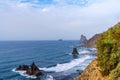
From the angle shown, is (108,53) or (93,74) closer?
(108,53)

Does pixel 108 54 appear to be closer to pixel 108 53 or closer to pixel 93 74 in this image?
pixel 108 53

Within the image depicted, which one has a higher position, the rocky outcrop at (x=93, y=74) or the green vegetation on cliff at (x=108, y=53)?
the green vegetation on cliff at (x=108, y=53)

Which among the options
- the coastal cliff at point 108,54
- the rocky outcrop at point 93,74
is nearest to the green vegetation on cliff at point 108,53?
the coastal cliff at point 108,54

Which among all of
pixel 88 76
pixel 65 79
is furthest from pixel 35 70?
pixel 88 76

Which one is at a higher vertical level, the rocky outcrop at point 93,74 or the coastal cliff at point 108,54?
the coastal cliff at point 108,54

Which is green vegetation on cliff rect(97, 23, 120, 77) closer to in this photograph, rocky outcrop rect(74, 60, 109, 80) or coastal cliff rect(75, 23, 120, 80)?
coastal cliff rect(75, 23, 120, 80)

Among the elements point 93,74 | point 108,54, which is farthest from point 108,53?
point 93,74

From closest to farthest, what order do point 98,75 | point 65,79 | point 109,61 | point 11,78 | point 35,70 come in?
point 109,61 → point 98,75 → point 65,79 → point 11,78 → point 35,70

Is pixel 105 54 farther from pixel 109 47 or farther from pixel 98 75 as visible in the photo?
pixel 98 75

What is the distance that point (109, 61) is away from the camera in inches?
1152

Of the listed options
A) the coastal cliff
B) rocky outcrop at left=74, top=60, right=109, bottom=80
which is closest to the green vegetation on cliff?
the coastal cliff

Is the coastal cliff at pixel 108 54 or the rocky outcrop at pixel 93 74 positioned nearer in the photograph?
the coastal cliff at pixel 108 54

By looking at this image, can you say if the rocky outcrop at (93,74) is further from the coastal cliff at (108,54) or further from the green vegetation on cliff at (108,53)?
the green vegetation on cliff at (108,53)

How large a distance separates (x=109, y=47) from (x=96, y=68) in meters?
5.28
